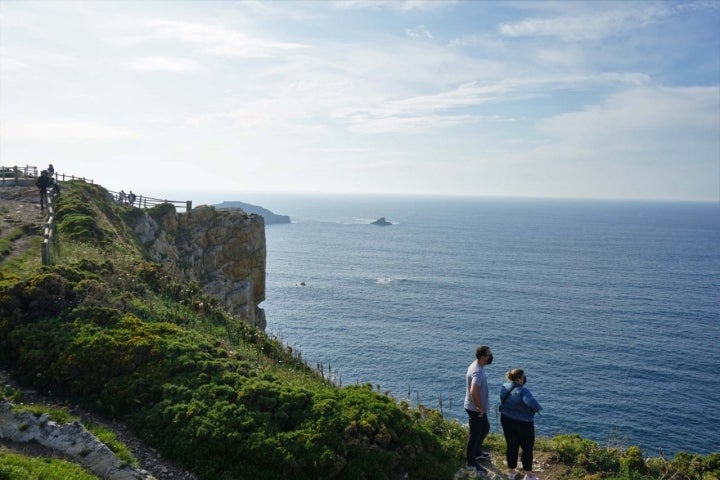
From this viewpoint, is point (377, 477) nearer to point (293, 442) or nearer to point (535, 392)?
point (293, 442)

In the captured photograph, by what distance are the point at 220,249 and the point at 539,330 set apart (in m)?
45.9

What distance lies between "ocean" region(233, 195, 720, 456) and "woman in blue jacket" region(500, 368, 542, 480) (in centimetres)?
382

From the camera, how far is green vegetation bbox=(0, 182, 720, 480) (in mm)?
11633

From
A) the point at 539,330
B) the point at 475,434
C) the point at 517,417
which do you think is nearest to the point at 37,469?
the point at 475,434

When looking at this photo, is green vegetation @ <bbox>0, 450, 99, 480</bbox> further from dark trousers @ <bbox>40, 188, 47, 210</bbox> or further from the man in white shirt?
dark trousers @ <bbox>40, 188, 47, 210</bbox>

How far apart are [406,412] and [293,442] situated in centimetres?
388

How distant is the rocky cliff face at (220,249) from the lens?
46125 mm

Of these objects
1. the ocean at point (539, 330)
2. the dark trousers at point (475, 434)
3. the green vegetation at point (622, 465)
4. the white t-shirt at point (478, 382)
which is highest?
the white t-shirt at point (478, 382)

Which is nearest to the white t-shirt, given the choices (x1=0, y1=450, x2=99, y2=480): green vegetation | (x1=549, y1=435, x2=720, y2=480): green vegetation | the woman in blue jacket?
the woman in blue jacket

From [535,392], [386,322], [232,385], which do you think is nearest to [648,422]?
[535,392]

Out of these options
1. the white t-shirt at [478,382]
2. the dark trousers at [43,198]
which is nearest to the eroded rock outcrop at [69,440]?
the white t-shirt at [478,382]

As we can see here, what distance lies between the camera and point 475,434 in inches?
507

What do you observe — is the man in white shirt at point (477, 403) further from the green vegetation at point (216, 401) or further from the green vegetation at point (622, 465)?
the green vegetation at point (622, 465)

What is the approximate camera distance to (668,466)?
13.9 metres
